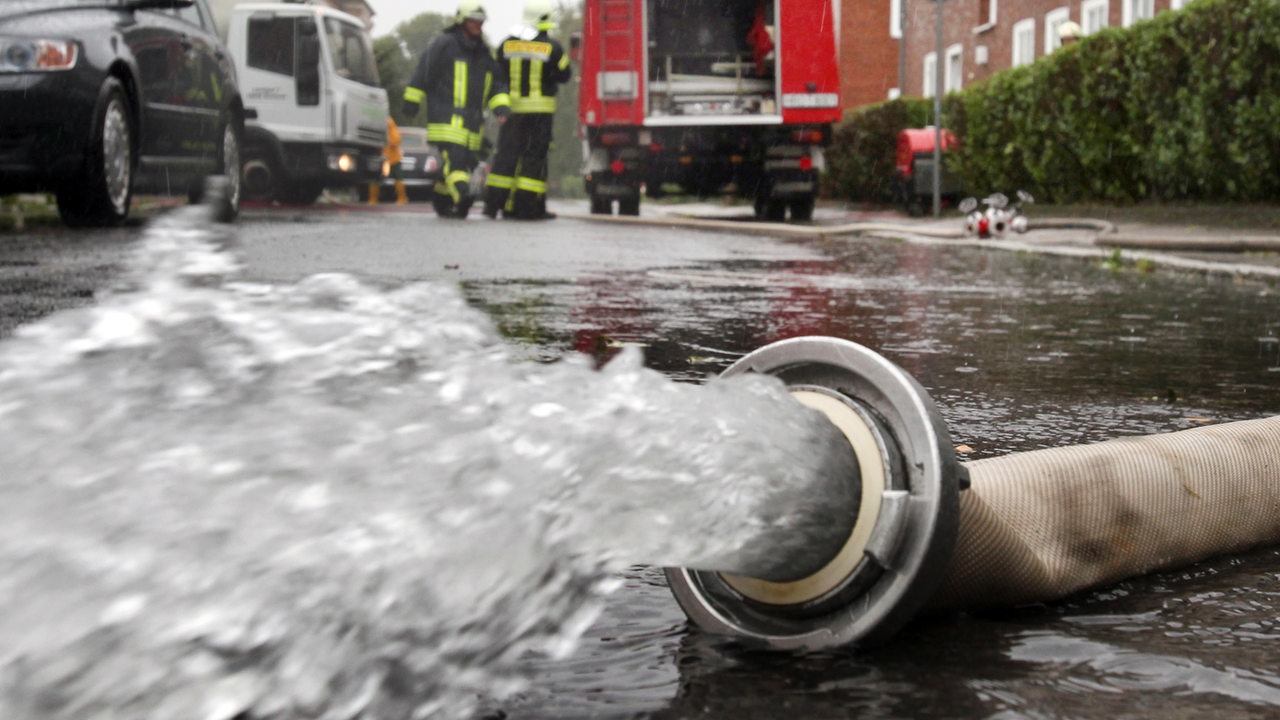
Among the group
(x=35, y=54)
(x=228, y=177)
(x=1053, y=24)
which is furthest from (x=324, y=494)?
(x=1053, y=24)

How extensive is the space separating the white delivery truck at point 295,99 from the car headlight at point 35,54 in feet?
38.8

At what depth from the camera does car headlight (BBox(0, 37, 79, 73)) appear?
26.9 ft

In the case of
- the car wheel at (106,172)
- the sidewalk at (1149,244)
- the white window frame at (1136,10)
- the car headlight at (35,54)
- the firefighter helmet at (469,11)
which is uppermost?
the white window frame at (1136,10)

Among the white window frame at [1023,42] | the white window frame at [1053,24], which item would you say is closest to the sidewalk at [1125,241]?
the white window frame at [1053,24]

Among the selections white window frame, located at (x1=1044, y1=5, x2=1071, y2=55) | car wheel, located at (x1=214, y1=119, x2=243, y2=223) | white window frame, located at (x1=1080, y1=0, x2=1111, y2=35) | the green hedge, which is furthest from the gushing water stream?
white window frame, located at (x1=1044, y1=5, x2=1071, y2=55)

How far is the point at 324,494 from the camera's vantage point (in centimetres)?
142

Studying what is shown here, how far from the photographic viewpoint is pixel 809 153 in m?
17.8

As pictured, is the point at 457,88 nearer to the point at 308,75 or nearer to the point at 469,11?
the point at 469,11

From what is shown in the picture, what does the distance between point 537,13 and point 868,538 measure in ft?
50.9

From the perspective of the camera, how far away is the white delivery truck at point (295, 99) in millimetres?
20281

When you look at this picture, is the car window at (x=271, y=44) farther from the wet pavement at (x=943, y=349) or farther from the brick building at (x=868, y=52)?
the brick building at (x=868, y=52)

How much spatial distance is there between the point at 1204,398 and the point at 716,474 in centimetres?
250

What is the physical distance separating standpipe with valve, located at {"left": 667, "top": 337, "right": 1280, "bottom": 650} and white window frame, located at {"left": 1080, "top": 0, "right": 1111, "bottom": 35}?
75.8 feet

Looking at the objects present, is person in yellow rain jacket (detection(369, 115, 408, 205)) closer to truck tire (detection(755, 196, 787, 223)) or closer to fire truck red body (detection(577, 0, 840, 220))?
fire truck red body (detection(577, 0, 840, 220))
